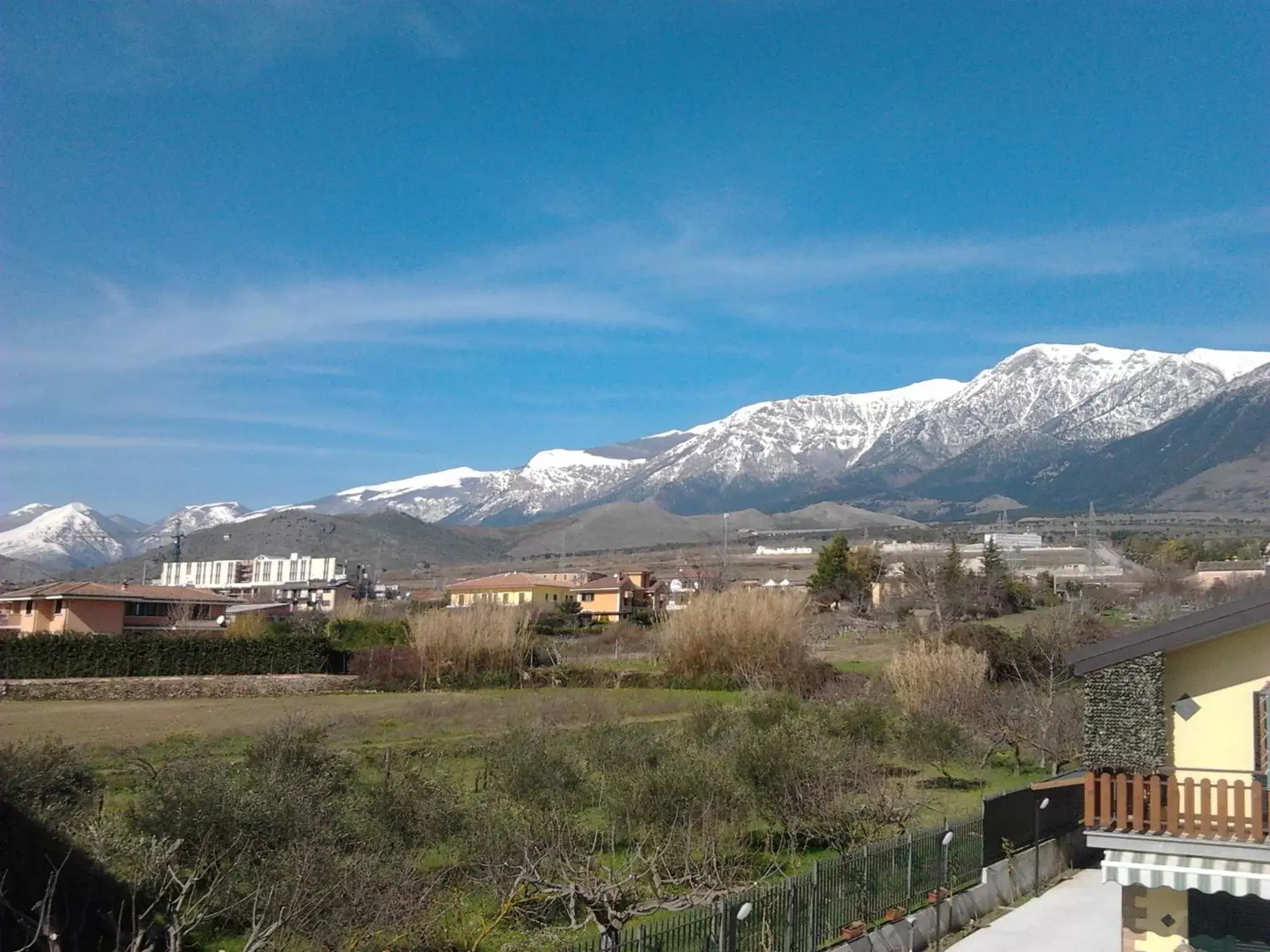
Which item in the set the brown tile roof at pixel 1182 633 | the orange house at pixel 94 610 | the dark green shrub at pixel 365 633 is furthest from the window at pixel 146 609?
the brown tile roof at pixel 1182 633

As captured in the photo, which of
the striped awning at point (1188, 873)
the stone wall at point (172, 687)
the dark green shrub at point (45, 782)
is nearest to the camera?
the striped awning at point (1188, 873)

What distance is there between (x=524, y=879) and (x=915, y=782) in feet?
53.5

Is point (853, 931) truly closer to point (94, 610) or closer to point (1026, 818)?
point (1026, 818)

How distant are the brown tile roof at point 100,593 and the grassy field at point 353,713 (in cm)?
1384

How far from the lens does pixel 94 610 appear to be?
180ft

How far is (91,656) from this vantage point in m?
45.9

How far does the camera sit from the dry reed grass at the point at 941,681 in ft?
93.9

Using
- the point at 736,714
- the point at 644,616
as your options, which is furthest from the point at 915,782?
the point at 644,616

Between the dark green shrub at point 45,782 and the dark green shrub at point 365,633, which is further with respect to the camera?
the dark green shrub at point 365,633

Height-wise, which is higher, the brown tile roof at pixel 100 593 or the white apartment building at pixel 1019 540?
the white apartment building at pixel 1019 540

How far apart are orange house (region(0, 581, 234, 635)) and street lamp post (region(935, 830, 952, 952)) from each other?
44.6 meters

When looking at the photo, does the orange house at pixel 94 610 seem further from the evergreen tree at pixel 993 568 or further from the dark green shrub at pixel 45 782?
the evergreen tree at pixel 993 568

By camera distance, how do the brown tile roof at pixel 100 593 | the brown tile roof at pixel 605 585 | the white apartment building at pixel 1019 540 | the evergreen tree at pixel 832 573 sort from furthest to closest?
the white apartment building at pixel 1019 540 → the brown tile roof at pixel 605 585 → the evergreen tree at pixel 832 573 → the brown tile roof at pixel 100 593

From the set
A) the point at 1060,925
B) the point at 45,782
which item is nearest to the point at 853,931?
the point at 1060,925
